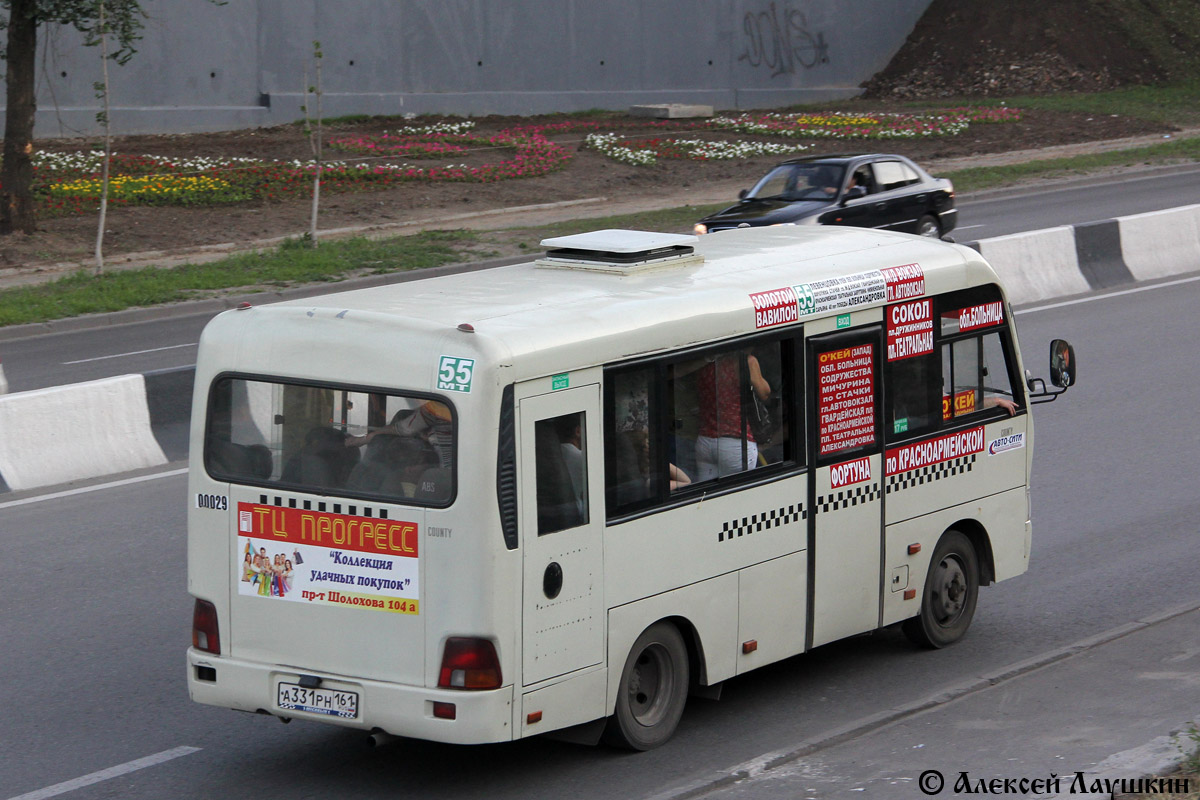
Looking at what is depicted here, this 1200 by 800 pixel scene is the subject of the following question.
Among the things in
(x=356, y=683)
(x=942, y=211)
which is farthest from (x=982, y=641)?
(x=942, y=211)

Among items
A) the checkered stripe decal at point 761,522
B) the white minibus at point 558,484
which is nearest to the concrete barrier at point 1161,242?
the white minibus at point 558,484

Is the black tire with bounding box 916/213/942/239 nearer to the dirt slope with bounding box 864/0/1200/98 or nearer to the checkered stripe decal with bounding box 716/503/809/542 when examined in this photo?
the checkered stripe decal with bounding box 716/503/809/542

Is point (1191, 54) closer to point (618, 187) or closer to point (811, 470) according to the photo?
point (618, 187)

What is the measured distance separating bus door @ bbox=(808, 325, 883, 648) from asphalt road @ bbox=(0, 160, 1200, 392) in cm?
1050

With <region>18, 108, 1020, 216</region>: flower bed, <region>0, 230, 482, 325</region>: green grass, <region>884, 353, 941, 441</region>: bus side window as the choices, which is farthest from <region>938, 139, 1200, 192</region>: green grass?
<region>884, 353, 941, 441</region>: bus side window

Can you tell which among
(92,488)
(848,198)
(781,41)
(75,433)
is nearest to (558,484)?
(92,488)

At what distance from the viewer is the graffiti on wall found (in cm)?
5056

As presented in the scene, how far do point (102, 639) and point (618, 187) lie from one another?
84.8 ft

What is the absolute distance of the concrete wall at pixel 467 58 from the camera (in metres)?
38.2

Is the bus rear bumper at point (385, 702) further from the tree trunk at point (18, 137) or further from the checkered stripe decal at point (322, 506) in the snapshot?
the tree trunk at point (18, 137)

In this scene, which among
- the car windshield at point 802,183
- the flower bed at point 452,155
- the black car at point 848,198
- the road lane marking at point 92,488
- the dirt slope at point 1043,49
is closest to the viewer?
the road lane marking at point 92,488

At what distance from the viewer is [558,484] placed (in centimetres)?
605

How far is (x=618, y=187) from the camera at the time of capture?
33.1 meters

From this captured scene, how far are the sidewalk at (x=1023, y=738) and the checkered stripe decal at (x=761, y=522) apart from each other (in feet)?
3.27
